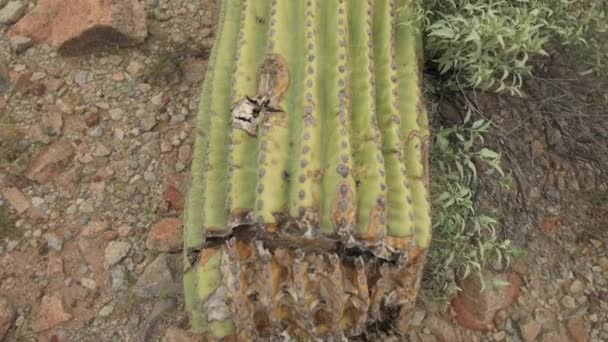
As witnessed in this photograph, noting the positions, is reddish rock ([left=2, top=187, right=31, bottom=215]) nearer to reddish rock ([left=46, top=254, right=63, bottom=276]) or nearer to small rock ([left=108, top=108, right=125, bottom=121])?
reddish rock ([left=46, top=254, right=63, bottom=276])

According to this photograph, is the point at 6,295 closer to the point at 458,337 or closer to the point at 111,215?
the point at 111,215

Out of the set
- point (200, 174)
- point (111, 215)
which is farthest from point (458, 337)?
point (111, 215)

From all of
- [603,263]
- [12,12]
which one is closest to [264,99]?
[603,263]

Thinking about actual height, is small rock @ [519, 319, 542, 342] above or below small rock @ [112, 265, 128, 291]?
below

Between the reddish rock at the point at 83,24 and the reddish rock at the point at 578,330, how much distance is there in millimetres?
2908

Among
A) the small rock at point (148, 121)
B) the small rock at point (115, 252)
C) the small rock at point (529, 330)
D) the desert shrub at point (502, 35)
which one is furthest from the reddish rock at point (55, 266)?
the small rock at point (529, 330)

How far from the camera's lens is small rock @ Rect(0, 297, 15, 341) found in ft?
9.46

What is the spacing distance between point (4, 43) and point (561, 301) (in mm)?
3569

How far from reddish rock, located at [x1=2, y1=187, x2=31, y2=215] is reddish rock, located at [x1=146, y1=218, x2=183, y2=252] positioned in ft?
2.35

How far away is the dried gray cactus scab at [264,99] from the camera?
243cm

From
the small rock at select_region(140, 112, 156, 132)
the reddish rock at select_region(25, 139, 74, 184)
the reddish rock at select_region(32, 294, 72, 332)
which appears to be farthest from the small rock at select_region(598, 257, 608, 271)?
the reddish rock at select_region(25, 139, 74, 184)

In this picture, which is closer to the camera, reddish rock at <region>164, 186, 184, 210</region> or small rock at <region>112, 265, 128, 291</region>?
small rock at <region>112, 265, 128, 291</region>

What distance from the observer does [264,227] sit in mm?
2238

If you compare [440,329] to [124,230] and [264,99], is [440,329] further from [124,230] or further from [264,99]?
[124,230]
